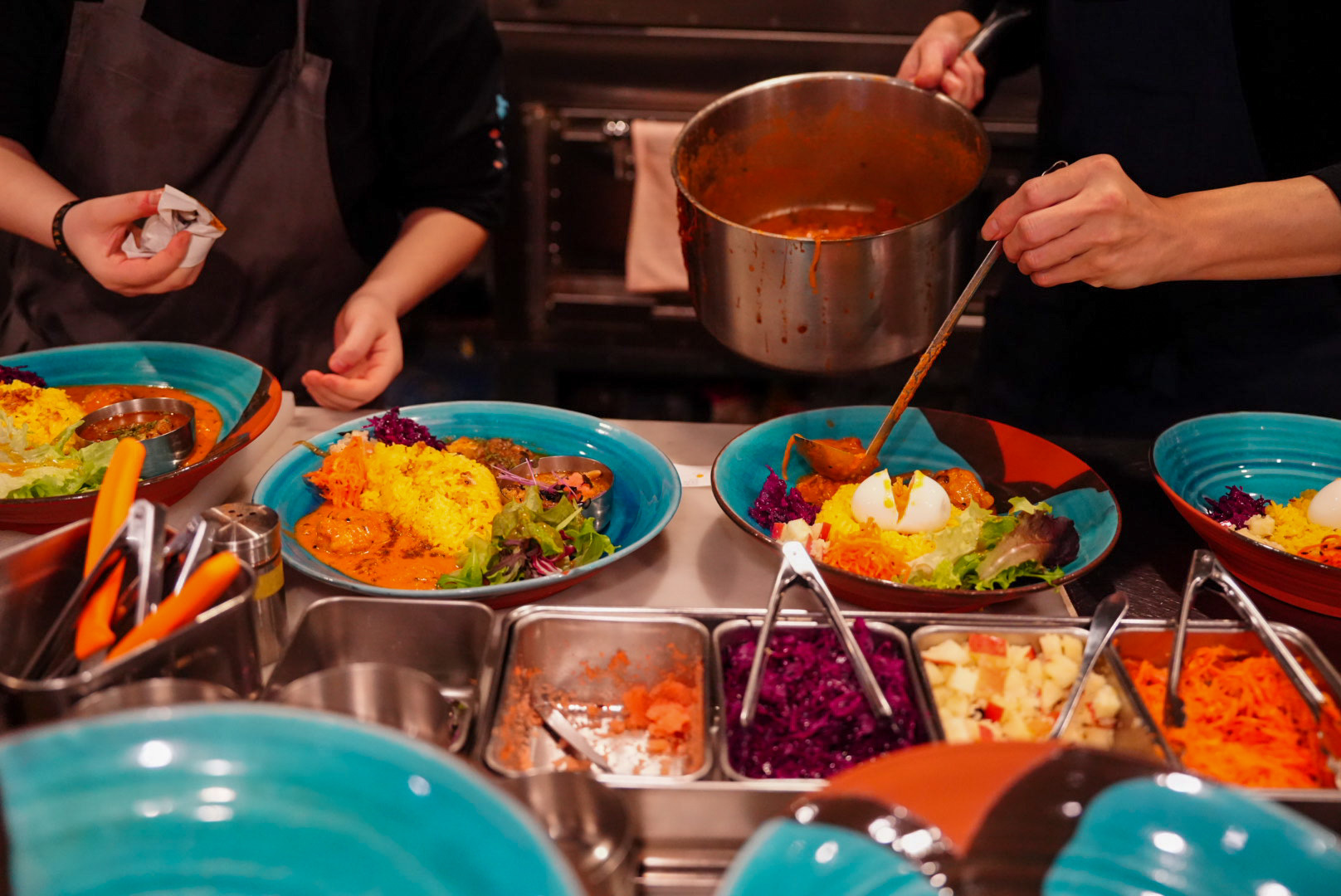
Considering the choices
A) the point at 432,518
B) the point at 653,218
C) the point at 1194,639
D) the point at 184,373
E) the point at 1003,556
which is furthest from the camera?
the point at 653,218

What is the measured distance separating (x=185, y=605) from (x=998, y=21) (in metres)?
1.75

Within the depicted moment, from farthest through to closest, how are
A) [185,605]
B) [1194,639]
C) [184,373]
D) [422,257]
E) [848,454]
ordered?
[422,257] < [184,373] < [848,454] < [1194,639] < [185,605]

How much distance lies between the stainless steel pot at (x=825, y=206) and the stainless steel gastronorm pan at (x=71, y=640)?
83 centimetres

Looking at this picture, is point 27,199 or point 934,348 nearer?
point 934,348

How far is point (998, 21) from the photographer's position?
189 cm

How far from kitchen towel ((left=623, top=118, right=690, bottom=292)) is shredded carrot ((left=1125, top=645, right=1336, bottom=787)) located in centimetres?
223

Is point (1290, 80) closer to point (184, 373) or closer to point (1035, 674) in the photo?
point (1035, 674)

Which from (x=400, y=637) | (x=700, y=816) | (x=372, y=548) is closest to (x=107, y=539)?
(x=400, y=637)

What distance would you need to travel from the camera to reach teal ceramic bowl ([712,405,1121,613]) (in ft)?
4.49

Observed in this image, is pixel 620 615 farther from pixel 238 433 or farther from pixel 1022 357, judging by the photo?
pixel 1022 357

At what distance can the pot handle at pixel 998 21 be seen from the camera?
183cm

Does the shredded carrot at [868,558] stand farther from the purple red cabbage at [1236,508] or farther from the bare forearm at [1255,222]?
the bare forearm at [1255,222]

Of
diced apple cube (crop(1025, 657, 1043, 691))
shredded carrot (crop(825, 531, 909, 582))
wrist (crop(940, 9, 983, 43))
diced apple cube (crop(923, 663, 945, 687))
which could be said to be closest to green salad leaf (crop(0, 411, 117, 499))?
shredded carrot (crop(825, 531, 909, 582))

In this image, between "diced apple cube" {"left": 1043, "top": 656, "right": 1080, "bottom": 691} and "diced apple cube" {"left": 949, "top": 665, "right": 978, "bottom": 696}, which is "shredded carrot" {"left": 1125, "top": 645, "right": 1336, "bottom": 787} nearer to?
"diced apple cube" {"left": 1043, "top": 656, "right": 1080, "bottom": 691}
